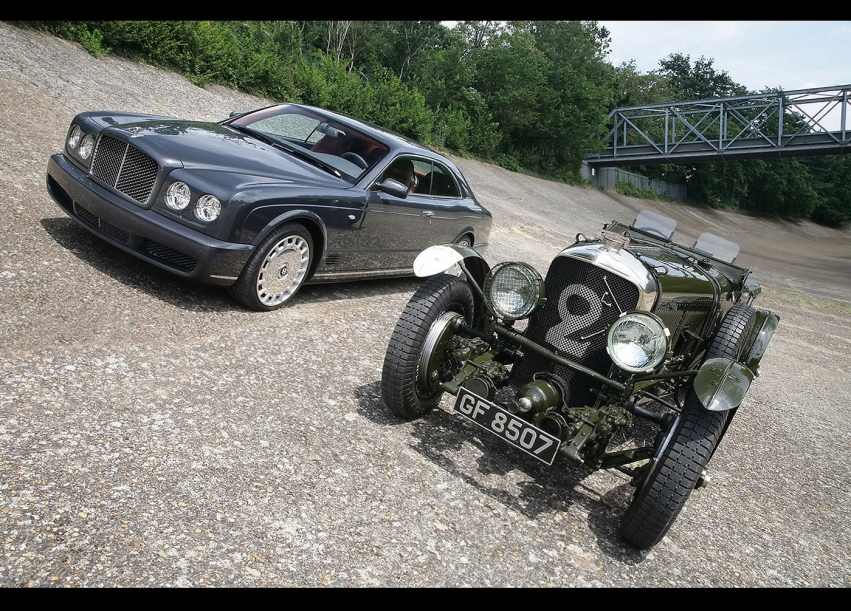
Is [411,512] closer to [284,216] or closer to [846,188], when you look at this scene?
[284,216]

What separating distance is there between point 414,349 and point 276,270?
1.78m

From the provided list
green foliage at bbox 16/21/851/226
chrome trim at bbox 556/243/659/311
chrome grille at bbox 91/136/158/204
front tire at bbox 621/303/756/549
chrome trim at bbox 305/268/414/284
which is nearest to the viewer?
front tire at bbox 621/303/756/549

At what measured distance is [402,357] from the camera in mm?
4012

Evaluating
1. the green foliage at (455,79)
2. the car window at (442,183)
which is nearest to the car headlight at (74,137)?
the car window at (442,183)

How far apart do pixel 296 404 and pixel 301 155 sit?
9.37 ft

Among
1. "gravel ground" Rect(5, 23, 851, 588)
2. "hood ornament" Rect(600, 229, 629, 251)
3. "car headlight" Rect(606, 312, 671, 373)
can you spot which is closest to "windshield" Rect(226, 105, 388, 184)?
"gravel ground" Rect(5, 23, 851, 588)

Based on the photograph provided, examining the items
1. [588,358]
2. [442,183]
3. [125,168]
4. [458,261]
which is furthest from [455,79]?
[588,358]

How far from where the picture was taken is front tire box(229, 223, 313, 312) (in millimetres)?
5020

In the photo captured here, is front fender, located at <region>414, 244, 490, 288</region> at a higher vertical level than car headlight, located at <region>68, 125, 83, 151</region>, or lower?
higher

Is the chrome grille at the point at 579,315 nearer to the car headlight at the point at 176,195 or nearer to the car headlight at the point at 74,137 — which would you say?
the car headlight at the point at 176,195

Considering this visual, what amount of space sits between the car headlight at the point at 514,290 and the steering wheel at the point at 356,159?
95.2 inches

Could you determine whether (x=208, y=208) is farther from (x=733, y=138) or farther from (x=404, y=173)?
(x=733, y=138)

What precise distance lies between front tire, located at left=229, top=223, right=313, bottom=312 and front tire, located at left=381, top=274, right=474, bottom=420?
1502 mm

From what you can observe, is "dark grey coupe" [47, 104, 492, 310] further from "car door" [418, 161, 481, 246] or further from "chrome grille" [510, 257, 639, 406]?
"chrome grille" [510, 257, 639, 406]
